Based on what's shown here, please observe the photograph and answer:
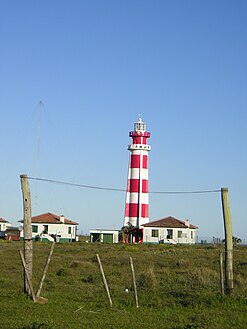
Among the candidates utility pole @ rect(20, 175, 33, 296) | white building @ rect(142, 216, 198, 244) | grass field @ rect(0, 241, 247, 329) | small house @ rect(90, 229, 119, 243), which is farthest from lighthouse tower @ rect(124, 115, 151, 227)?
utility pole @ rect(20, 175, 33, 296)

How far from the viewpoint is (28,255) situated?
59.0 feet

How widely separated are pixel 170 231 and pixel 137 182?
1442 cm

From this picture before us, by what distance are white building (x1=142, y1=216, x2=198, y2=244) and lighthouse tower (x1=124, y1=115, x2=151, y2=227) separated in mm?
5860

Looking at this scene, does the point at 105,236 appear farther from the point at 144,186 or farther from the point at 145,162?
the point at 145,162

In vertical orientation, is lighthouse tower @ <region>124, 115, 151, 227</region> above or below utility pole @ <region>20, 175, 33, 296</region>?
above

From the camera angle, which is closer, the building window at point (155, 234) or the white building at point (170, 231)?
the white building at point (170, 231)

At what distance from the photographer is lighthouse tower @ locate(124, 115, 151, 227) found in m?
64.9

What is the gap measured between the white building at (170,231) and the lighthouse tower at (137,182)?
19.2 ft

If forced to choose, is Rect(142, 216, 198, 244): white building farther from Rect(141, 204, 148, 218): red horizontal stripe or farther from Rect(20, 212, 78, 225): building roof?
Rect(20, 212, 78, 225): building roof

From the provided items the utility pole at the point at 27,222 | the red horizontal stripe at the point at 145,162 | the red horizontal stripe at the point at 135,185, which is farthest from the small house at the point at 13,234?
the utility pole at the point at 27,222

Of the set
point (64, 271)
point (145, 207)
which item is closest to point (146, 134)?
point (145, 207)

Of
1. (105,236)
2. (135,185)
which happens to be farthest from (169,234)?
(135,185)

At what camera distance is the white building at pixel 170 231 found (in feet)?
242

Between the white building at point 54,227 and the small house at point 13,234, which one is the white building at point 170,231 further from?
the small house at point 13,234
